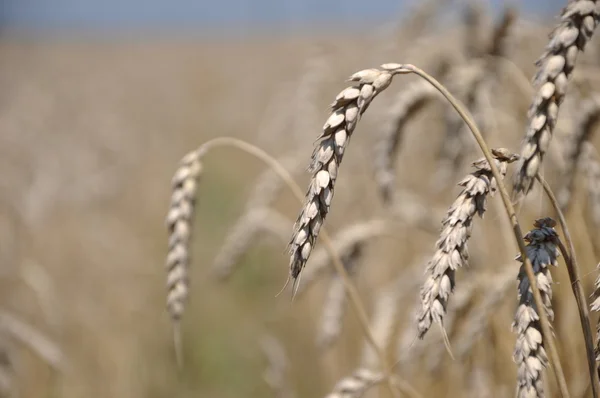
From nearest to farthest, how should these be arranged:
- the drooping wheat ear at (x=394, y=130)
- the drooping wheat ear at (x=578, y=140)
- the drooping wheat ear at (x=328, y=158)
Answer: the drooping wheat ear at (x=328, y=158), the drooping wheat ear at (x=578, y=140), the drooping wheat ear at (x=394, y=130)

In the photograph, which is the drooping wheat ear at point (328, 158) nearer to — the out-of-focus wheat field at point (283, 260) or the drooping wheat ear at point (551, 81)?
the out-of-focus wheat field at point (283, 260)

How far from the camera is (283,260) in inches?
186

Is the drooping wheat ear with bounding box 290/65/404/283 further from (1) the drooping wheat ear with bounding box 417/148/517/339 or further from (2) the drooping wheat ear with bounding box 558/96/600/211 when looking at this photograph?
(2) the drooping wheat ear with bounding box 558/96/600/211

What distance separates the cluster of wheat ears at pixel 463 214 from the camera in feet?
2.22

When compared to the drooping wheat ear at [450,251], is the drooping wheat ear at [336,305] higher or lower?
higher

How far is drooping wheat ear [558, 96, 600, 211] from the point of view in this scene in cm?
115

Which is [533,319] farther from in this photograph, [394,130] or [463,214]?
[394,130]

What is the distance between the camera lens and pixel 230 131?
947cm

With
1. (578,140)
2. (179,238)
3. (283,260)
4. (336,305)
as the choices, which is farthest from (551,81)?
(283,260)

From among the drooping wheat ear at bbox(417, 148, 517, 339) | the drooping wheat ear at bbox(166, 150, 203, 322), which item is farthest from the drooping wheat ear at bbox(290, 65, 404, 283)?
the drooping wheat ear at bbox(166, 150, 203, 322)

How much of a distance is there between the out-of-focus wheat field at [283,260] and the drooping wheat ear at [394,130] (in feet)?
0.10

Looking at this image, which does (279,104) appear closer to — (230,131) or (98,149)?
(98,149)

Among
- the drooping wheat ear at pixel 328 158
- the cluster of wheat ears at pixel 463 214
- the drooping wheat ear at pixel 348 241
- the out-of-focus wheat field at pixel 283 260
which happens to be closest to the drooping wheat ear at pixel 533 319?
the cluster of wheat ears at pixel 463 214

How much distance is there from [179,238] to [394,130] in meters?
0.63
